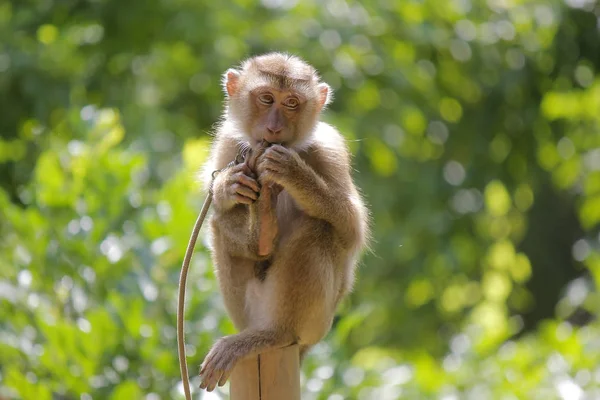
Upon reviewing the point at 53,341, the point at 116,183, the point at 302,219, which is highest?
the point at 116,183

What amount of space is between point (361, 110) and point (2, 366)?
4193mm

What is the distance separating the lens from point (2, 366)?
6.59 metres

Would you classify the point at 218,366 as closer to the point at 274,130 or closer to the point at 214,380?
the point at 214,380

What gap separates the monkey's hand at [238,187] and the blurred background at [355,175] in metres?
2.38

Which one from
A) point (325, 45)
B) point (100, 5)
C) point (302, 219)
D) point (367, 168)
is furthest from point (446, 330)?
point (302, 219)

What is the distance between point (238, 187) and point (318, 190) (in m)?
0.38

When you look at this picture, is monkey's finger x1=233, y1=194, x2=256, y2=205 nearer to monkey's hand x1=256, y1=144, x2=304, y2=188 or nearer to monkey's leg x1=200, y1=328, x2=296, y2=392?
monkey's hand x1=256, y1=144, x2=304, y2=188

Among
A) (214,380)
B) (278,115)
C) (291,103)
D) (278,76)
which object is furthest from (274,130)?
(214,380)

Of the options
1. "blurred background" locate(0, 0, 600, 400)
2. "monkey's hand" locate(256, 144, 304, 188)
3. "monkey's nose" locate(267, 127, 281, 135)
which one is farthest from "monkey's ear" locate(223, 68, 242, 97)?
"blurred background" locate(0, 0, 600, 400)

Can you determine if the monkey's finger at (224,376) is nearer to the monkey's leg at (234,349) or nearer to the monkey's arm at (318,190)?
the monkey's leg at (234,349)

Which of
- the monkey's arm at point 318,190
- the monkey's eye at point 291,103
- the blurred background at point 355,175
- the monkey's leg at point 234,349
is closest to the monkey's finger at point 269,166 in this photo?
the monkey's arm at point 318,190

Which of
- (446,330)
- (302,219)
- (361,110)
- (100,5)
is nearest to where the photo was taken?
(302,219)

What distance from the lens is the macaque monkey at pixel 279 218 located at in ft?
11.3

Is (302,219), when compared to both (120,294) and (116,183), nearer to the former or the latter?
(120,294)
